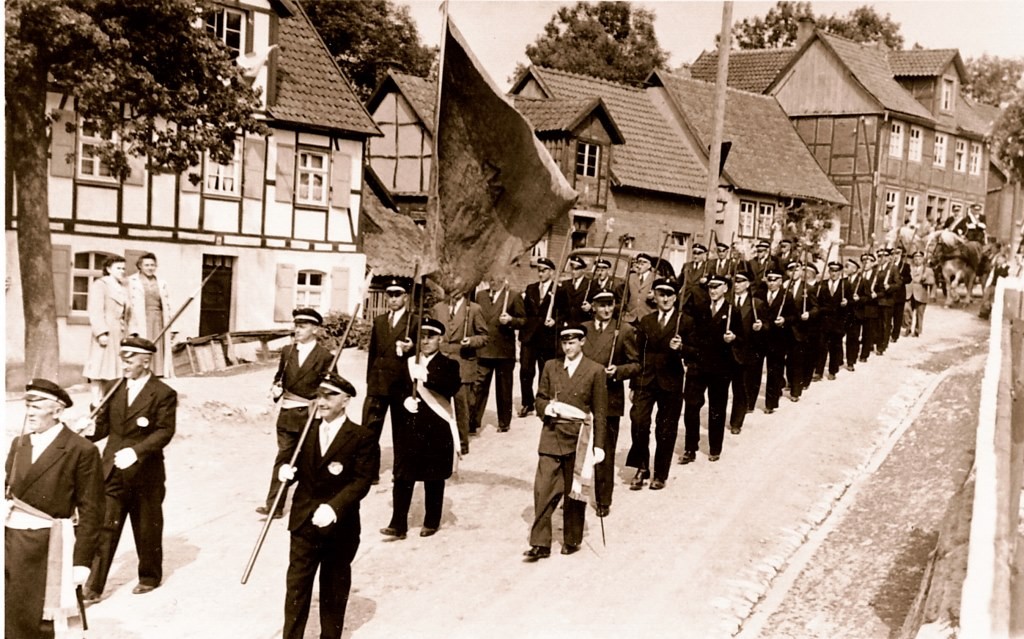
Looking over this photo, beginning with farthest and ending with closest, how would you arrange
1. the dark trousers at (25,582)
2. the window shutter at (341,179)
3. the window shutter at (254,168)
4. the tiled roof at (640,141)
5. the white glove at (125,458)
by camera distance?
the tiled roof at (640,141) < the window shutter at (341,179) < the window shutter at (254,168) < the white glove at (125,458) < the dark trousers at (25,582)

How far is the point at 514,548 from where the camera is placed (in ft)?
29.2

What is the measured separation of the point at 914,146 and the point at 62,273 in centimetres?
3306

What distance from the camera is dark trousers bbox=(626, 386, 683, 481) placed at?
1066 centimetres

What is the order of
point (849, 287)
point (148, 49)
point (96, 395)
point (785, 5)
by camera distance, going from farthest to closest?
point (785, 5) < point (849, 287) < point (148, 49) < point (96, 395)

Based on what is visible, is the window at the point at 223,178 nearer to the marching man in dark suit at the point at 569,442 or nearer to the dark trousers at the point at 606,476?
the dark trousers at the point at 606,476

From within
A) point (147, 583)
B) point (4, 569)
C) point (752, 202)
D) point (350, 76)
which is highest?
point (350, 76)

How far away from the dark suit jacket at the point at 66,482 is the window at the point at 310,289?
17094 millimetres

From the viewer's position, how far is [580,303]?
13.9m

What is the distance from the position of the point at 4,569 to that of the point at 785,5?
53501mm

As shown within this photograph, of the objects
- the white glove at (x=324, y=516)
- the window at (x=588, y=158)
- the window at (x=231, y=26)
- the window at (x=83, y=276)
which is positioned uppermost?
the window at (x=231, y=26)

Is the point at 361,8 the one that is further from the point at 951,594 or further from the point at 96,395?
the point at 951,594

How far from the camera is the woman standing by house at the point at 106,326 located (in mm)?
12734

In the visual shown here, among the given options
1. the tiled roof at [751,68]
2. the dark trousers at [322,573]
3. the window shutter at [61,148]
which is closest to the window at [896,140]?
the tiled roof at [751,68]

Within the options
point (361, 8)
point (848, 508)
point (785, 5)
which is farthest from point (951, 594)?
point (785, 5)
